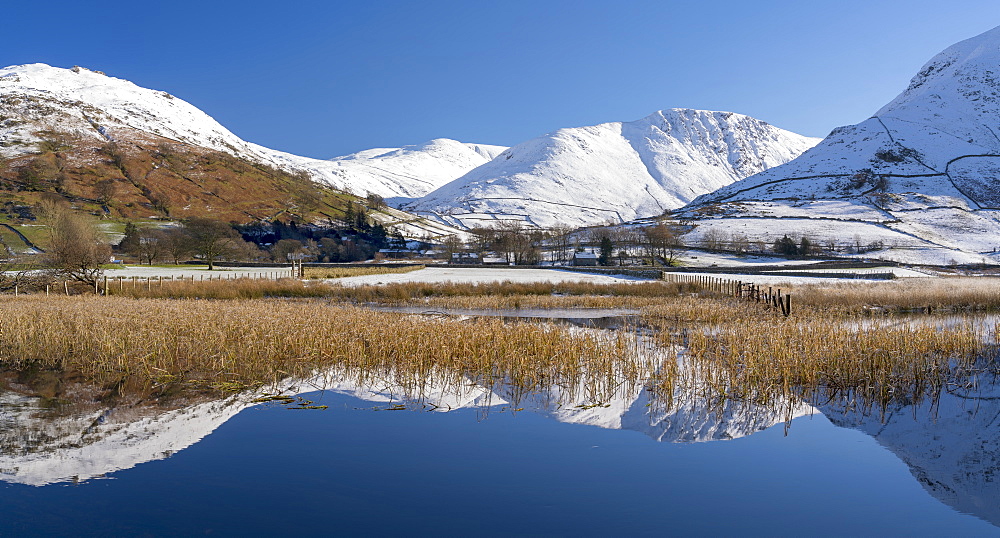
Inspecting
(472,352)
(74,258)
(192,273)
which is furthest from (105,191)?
(472,352)

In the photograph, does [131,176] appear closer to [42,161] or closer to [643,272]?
[42,161]

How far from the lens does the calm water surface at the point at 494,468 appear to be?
823cm

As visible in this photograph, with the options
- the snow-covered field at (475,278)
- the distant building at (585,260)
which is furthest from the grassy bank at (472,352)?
the distant building at (585,260)

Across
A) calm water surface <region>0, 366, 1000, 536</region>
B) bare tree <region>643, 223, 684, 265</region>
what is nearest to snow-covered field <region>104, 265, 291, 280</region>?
calm water surface <region>0, 366, 1000, 536</region>

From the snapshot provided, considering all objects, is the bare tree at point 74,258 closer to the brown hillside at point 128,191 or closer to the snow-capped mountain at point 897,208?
the snow-capped mountain at point 897,208

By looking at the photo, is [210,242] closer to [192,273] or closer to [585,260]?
[192,273]

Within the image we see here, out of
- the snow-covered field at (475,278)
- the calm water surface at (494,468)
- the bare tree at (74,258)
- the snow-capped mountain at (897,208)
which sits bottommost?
the calm water surface at (494,468)

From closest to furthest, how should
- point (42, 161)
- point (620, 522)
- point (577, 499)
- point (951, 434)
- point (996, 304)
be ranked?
point (620, 522)
point (577, 499)
point (951, 434)
point (996, 304)
point (42, 161)

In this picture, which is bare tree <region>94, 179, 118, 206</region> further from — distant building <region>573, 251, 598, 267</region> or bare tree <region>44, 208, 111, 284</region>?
bare tree <region>44, 208, 111, 284</region>

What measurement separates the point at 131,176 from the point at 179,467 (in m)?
207

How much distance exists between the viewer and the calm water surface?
823cm

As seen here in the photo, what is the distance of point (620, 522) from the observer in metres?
8.26

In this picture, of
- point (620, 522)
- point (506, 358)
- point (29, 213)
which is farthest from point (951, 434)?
point (29, 213)

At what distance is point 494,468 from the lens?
1012 cm
